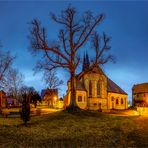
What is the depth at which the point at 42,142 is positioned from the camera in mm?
15656

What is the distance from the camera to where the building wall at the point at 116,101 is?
7138 centimetres

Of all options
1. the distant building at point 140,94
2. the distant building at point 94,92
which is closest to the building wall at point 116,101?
the distant building at point 94,92

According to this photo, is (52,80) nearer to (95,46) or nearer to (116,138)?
(95,46)

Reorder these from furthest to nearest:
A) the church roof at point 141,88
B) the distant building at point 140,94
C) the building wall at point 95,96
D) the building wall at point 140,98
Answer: the church roof at point 141,88
the distant building at point 140,94
the building wall at point 140,98
the building wall at point 95,96

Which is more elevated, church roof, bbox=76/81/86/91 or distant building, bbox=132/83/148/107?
church roof, bbox=76/81/86/91

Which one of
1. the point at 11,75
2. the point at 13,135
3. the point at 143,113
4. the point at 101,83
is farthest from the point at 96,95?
the point at 13,135

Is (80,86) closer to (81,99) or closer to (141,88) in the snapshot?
(81,99)

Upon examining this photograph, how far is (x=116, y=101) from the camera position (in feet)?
243

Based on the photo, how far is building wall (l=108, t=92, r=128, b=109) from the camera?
71375 mm

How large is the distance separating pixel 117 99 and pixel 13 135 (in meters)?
58.6

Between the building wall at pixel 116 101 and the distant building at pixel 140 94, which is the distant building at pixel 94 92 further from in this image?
the distant building at pixel 140 94

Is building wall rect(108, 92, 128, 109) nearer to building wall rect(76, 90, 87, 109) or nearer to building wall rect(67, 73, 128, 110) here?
building wall rect(67, 73, 128, 110)

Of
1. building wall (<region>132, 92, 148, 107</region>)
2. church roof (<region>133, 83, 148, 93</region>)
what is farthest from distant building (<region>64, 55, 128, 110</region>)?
church roof (<region>133, 83, 148, 93</region>)

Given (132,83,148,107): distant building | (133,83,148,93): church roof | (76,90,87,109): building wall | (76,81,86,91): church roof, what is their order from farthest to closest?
(133,83,148,93): church roof → (132,83,148,107): distant building → (76,81,86,91): church roof → (76,90,87,109): building wall
